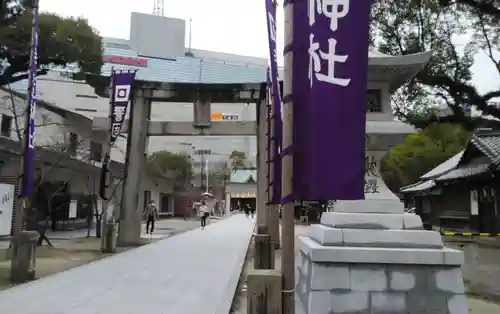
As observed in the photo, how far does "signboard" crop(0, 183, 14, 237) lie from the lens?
15.5 m

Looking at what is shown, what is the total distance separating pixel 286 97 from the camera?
4230 mm

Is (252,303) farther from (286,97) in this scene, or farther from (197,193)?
(197,193)

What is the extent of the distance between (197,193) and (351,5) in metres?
50.1

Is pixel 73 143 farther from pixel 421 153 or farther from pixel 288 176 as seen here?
pixel 421 153

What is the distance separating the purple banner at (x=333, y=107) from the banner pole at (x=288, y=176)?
10cm

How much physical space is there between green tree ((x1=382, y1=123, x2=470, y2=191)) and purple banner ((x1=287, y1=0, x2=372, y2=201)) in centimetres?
3178

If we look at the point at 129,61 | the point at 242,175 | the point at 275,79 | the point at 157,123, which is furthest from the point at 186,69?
the point at 275,79

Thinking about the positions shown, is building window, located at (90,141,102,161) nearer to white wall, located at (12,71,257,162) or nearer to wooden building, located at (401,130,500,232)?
wooden building, located at (401,130,500,232)

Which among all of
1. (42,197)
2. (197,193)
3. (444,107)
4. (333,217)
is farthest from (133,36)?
(333,217)

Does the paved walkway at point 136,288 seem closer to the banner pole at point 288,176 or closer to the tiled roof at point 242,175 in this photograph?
the banner pole at point 288,176

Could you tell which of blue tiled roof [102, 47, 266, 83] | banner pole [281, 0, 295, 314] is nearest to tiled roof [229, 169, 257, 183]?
blue tiled roof [102, 47, 266, 83]

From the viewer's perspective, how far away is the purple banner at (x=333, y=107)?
12.9 ft

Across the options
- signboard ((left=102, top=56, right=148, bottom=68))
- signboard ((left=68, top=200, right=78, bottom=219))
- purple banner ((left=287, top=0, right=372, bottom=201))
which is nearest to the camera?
purple banner ((left=287, top=0, right=372, bottom=201))

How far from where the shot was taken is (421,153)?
3766cm
